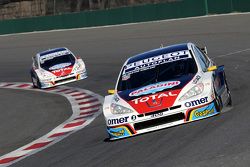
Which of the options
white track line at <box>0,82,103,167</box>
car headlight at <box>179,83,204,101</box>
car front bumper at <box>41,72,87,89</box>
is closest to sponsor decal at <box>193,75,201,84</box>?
car headlight at <box>179,83,204,101</box>

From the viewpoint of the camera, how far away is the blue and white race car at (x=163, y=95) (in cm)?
1109

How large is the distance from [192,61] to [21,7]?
1665 inches

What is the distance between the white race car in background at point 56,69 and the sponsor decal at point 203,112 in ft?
45.4

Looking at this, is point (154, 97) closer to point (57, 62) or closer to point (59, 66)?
point (59, 66)

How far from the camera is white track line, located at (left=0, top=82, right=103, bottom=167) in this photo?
12562 mm

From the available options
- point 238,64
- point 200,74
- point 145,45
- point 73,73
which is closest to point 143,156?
point 200,74

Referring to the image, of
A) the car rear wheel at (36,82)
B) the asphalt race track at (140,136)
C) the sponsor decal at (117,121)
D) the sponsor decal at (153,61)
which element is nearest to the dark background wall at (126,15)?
the asphalt race track at (140,136)

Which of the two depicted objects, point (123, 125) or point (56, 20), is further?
point (56, 20)

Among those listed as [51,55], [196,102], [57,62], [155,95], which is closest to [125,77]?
[155,95]

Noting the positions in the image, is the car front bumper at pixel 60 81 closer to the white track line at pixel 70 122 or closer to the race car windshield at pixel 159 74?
the white track line at pixel 70 122

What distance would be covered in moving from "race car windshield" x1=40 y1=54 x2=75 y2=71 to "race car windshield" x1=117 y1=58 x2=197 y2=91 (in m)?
12.9

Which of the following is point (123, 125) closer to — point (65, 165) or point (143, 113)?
point (143, 113)

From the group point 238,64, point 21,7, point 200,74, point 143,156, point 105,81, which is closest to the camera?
point 143,156

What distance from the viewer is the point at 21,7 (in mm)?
53531
